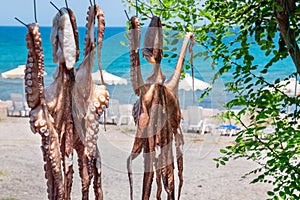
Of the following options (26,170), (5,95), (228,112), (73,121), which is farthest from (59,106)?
(5,95)

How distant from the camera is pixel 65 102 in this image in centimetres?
143

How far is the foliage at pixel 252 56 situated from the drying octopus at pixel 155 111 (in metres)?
0.42

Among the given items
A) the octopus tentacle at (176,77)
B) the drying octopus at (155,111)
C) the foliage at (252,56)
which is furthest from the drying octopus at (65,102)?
the foliage at (252,56)

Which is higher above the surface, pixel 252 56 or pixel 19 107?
pixel 252 56

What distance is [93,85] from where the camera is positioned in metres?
1.48

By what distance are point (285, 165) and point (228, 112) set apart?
36 cm

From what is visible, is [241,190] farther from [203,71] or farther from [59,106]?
[59,106]

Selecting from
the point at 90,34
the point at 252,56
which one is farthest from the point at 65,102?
the point at 252,56

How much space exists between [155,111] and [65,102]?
0.96 feet

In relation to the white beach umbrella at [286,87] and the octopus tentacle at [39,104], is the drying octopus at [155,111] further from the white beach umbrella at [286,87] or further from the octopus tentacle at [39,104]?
the white beach umbrella at [286,87]

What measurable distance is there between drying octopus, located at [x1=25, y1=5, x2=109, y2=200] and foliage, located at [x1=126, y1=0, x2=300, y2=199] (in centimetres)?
59

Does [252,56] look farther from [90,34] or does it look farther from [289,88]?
[289,88]

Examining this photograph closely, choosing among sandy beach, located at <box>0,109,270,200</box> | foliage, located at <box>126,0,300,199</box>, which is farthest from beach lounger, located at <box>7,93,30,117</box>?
foliage, located at <box>126,0,300,199</box>

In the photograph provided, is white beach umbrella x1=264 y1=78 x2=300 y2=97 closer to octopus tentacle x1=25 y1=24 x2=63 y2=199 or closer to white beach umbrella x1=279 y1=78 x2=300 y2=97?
white beach umbrella x1=279 y1=78 x2=300 y2=97
